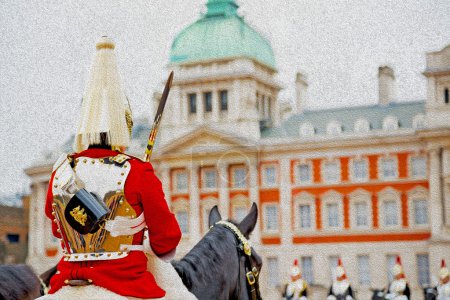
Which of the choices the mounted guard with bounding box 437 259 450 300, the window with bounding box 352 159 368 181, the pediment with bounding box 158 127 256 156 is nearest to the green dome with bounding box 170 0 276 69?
the pediment with bounding box 158 127 256 156

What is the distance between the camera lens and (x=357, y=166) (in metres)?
43.6

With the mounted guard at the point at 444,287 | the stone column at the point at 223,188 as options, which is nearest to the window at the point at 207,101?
the stone column at the point at 223,188

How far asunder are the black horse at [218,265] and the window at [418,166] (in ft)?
126

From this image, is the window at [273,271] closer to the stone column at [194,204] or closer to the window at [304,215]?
the window at [304,215]

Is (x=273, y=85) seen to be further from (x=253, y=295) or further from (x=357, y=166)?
(x=253, y=295)

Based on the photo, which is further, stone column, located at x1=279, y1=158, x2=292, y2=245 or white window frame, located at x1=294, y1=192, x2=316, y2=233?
stone column, located at x1=279, y1=158, x2=292, y2=245

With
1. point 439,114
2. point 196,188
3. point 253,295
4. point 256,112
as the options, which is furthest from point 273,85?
point 253,295

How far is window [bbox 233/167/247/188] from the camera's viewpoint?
4575 centimetres

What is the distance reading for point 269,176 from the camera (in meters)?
45.3

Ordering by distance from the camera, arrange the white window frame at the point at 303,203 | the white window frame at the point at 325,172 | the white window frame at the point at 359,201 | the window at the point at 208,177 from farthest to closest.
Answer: the window at the point at 208,177, the white window frame at the point at 303,203, the white window frame at the point at 325,172, the white window frame at the point at 359,201

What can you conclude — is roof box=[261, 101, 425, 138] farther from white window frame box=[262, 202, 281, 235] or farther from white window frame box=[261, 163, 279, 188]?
white window frame box=[262, 202, 281, 235]

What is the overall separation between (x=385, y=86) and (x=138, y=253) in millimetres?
42869

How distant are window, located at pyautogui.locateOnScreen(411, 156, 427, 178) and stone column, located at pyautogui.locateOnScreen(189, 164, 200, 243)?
1055cm

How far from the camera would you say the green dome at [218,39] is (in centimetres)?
4781
